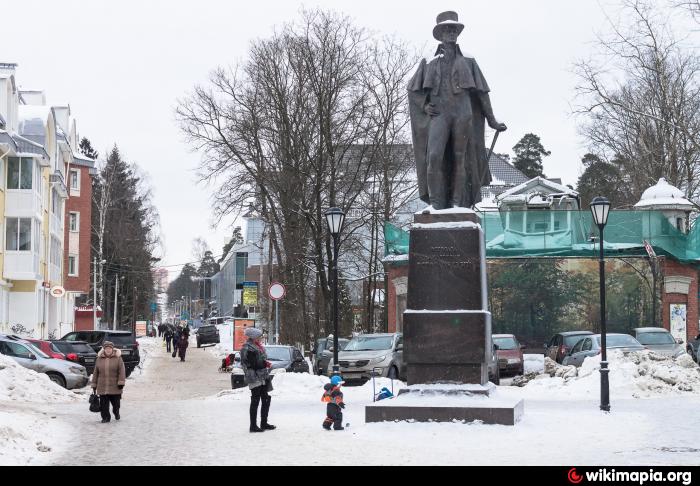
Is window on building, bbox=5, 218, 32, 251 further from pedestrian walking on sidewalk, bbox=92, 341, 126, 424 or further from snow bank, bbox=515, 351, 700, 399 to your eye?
pedestrian walking on sidewalk, bbox=92, 341, 126, 424

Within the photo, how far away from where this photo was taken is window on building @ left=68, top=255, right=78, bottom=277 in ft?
206

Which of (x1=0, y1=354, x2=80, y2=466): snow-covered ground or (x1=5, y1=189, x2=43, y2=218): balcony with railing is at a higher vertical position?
(x1=5, y1=189, x2=43, y2=218): balcony with railing

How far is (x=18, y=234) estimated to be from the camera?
44.4 metres

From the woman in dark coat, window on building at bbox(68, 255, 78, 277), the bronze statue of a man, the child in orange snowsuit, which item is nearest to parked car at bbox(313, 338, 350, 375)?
the bronze statue of a man

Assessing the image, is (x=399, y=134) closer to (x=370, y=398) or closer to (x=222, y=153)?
(x=222, y=153)

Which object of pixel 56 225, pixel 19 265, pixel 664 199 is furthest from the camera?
pixel 56 225

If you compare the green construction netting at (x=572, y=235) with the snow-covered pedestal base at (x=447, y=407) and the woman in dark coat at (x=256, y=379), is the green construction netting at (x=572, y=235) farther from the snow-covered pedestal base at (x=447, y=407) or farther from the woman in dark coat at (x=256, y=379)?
the woman in dark coat at (x=256, y=379)

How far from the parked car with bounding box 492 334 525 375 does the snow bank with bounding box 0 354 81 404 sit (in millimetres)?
12934

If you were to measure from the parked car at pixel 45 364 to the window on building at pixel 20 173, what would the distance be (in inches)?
730

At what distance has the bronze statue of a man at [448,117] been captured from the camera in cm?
1521

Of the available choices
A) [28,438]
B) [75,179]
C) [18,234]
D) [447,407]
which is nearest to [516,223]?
[18,234]

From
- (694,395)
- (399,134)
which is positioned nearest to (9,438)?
(694,395)

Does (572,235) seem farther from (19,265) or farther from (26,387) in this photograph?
(26,387)

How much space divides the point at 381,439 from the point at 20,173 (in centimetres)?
3580
